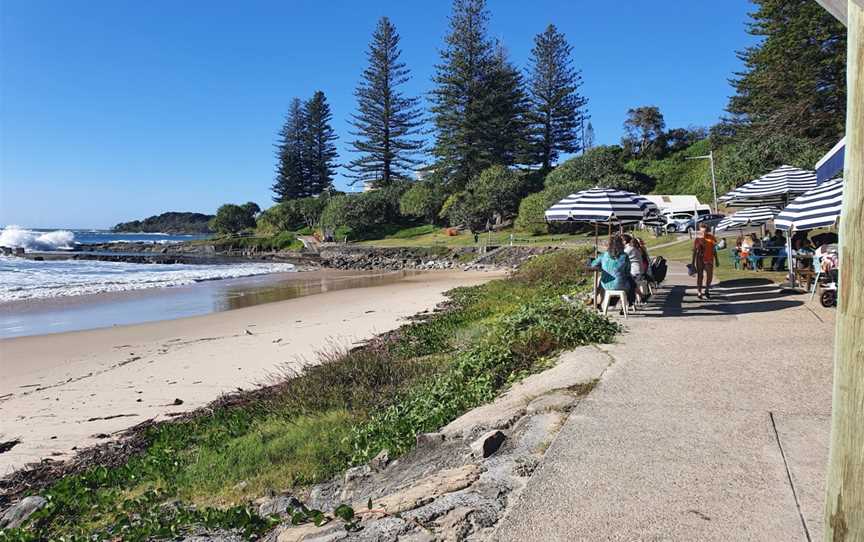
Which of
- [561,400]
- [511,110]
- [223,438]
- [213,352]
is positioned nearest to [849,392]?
[561,400]

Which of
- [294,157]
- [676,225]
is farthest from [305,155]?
[676,225]

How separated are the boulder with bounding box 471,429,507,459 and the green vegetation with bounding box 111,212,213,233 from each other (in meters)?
139

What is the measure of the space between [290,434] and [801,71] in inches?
1304

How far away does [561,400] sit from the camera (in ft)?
13.9

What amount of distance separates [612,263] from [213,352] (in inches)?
261

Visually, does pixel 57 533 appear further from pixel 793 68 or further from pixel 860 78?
pixel 793 68

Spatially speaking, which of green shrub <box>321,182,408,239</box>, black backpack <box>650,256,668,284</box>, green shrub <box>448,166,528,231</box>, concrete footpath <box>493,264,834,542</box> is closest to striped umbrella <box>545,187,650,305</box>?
black backpack <box>650,256,668,284</box>

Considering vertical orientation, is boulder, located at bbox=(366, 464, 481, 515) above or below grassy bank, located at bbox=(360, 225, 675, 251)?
below

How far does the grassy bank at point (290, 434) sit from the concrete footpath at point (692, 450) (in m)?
1.10

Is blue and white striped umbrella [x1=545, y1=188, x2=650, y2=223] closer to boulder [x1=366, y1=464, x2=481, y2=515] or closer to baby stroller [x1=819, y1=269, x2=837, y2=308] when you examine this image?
baby stroller [x1=819, y1=269, x2=837, y2=308]

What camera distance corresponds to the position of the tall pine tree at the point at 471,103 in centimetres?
5119

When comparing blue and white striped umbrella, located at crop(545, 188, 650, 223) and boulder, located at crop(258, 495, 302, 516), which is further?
blue and white striped umbrella, located at crop(545, 188, 650, 223)

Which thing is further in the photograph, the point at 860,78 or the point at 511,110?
the point at 511,110

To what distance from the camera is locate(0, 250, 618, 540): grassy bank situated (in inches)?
154
